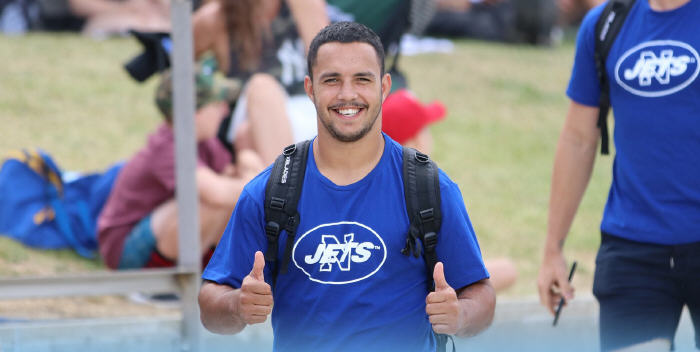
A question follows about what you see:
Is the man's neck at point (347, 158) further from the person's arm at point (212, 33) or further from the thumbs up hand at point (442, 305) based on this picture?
the person's arm at point (212, 33)

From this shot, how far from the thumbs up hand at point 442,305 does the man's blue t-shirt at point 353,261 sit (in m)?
0.15

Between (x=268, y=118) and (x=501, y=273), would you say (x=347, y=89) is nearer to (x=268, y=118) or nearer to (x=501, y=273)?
(x=501, y=273)

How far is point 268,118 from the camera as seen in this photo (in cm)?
513

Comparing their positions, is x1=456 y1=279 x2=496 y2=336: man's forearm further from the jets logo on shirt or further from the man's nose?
the jets logo on shirt

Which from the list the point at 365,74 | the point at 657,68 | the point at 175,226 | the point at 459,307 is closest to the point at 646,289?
the point at 657,68

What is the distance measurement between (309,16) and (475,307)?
3304 mm

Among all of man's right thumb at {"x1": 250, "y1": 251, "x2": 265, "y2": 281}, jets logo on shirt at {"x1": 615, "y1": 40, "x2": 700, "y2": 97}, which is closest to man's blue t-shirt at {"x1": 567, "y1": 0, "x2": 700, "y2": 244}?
jets logo on shirt at {"x1": 615, "y1": 40, "x2": 700, "y2": 97}

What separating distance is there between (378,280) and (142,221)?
3237 mm

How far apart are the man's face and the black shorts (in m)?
1.22

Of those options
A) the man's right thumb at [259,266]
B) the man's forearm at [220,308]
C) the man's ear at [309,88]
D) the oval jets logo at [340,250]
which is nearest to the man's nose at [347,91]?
the man's ear at [309,88]

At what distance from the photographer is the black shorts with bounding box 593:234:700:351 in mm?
2908

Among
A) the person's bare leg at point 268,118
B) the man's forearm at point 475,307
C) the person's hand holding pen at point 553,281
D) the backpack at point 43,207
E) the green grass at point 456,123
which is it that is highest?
the man's forearm at point 475,307

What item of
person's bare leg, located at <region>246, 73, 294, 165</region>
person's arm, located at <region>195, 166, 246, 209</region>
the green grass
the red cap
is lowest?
the green grass

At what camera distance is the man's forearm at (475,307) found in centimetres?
218
